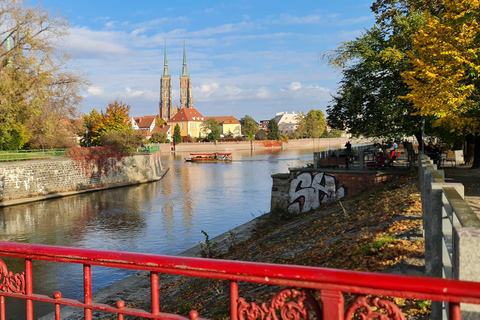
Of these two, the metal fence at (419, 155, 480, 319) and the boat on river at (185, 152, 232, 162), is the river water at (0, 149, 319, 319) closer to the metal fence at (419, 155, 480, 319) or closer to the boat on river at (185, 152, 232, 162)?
the metal fence at (419, 155, 480, 319)

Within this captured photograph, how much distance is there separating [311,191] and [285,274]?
1998 centimetres

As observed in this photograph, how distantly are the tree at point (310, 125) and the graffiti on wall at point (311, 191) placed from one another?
114807mm

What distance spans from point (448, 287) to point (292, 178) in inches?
A: 813

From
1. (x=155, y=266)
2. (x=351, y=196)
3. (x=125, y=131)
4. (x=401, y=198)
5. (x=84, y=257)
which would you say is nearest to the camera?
(x=155, y=266)

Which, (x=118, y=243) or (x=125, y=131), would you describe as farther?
(x=125, y=131)

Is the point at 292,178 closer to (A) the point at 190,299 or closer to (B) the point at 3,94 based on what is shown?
(A) the point at 190,299

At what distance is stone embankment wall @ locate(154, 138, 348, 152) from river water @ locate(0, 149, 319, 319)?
225ft

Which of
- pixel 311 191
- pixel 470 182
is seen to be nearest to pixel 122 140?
pixel 311 191

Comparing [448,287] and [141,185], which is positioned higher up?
[448,287]

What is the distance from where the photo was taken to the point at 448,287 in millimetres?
1901

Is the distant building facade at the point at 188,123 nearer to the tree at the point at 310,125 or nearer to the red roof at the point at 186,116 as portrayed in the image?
the red roof at the point at 186,116

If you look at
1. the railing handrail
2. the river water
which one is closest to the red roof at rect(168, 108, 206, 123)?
the river water

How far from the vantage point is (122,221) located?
25547 mm

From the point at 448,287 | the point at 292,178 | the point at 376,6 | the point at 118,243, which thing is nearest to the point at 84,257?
the point at 448,287
